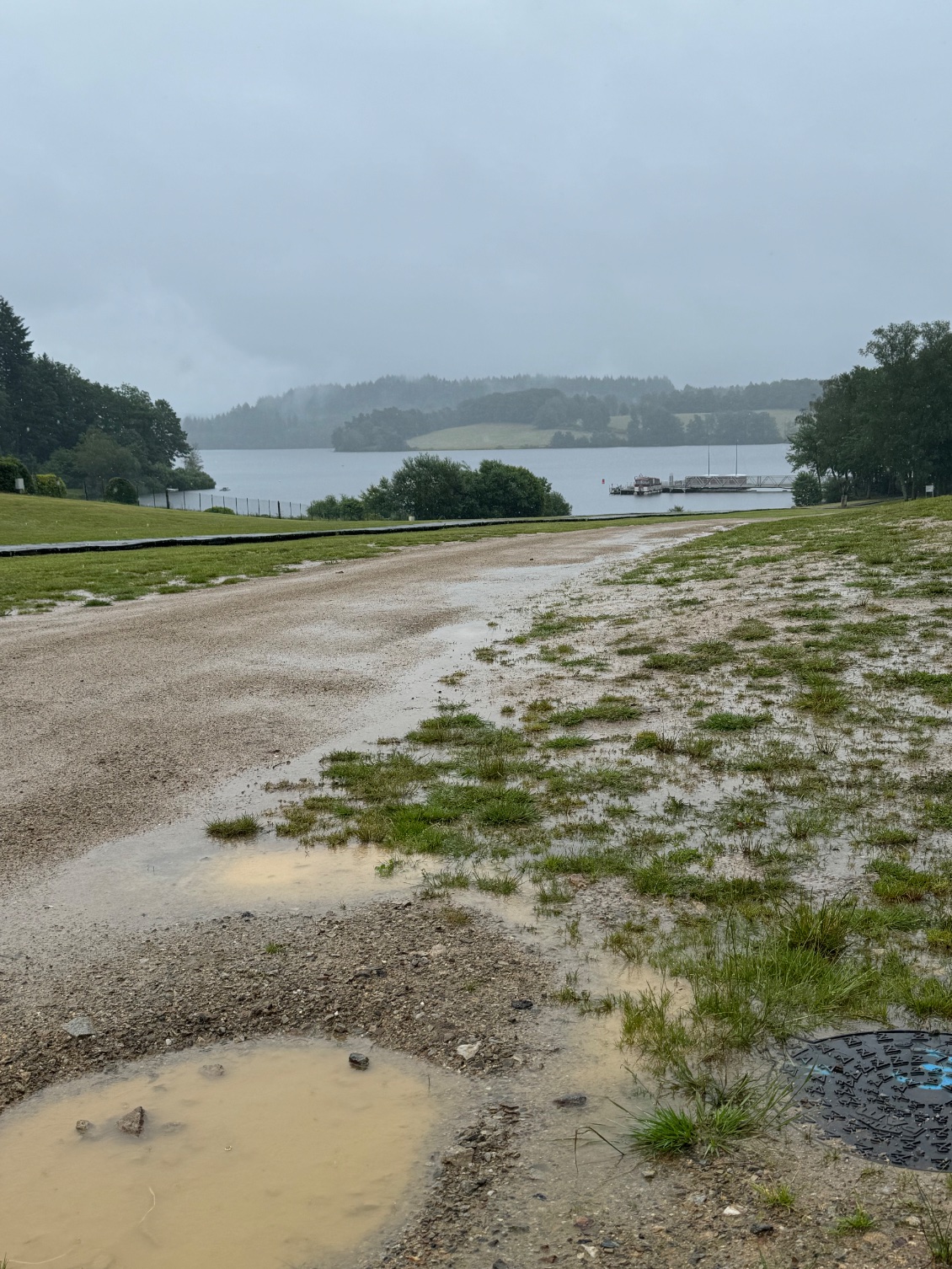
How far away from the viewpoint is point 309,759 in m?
7.07

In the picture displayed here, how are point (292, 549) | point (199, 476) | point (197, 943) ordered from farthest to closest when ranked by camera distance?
point (199, 476) → point (292, 549) → point (197, 943)

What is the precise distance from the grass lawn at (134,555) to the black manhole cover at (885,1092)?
14.6 metres

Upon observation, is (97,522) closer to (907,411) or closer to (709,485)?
(907,411)

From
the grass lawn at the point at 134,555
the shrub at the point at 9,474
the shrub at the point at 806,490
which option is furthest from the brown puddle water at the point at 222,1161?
the shrub at the point at 806,490

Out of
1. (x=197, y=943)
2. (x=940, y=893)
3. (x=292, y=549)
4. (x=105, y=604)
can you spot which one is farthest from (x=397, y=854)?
(x=292, y=549)

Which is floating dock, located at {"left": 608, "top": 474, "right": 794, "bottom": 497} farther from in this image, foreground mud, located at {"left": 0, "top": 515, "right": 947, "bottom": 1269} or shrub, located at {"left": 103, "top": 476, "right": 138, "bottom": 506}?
foreground mud, located at {"left": 0, "top": 515, "right": 947, "bottom": 1269}

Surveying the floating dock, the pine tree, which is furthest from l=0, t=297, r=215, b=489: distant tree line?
the floating dock

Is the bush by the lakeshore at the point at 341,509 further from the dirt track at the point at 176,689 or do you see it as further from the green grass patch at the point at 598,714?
the green grass patch at the point at 598,714

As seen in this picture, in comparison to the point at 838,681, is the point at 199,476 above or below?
above

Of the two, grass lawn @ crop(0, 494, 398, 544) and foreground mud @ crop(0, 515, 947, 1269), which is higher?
grass lawn @ crop(0, 494, 398, 544)

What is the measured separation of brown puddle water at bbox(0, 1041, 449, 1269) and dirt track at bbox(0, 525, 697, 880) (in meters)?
2.32

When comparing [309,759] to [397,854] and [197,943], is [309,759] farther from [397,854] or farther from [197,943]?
[197,943]

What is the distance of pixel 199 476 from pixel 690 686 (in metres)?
136

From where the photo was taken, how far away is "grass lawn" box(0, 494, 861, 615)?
1781 cm
